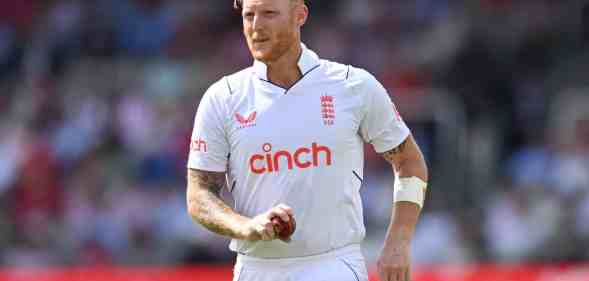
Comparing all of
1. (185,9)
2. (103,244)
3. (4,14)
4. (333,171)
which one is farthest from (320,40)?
(333,171)

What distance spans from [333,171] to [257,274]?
1.88 ft

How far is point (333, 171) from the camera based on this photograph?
606 centimetres

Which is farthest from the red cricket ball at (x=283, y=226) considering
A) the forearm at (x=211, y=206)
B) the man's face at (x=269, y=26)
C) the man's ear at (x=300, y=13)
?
the man's ear at (x=300, y=13)

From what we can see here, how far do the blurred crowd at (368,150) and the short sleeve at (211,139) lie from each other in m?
6.90

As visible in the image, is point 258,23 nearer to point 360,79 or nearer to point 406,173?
point 360,79

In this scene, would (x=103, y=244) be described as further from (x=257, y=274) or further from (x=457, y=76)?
(x=257, y=274)

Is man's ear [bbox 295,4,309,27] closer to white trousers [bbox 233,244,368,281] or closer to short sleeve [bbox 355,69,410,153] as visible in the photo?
short sleeve [bbox 355,69,410,153]

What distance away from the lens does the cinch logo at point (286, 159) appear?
6.00m

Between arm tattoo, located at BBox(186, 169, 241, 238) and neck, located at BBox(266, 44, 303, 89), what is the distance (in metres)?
0.49

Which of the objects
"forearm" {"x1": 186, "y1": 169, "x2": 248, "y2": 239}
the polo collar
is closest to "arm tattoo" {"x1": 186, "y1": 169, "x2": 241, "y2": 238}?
"forearm" {"x1": 186, "y1": 169, "x2": 248, "y2": 239}

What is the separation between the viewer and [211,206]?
5988mm

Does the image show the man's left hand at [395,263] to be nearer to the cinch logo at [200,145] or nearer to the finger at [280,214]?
the finger at [280,214]

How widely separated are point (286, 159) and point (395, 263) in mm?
657

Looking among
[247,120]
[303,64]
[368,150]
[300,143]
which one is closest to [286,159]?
[300,143]
